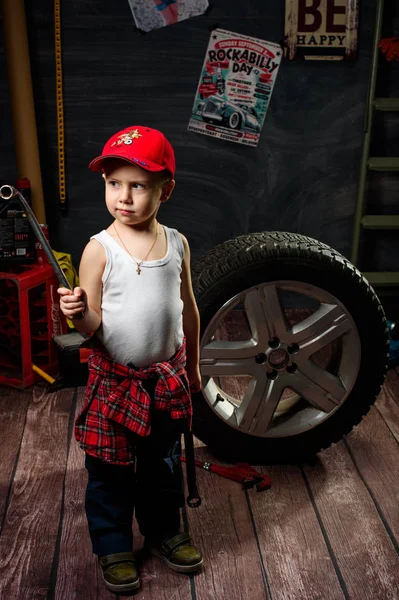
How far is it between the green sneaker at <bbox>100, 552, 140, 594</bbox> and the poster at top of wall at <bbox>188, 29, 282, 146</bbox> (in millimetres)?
2547

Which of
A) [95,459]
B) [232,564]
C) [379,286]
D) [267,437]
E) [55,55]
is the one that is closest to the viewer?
[95,459]

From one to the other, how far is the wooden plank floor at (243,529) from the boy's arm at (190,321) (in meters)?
0.55

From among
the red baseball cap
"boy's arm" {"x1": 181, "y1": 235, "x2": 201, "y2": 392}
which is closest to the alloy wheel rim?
"boy's arm" {"x1": 181, "y1": 235, "x2": 201, "y2": 392}

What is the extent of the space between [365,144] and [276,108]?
526 millimetres

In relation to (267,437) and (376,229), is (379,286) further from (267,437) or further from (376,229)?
(267,437)

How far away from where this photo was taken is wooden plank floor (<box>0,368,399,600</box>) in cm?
230

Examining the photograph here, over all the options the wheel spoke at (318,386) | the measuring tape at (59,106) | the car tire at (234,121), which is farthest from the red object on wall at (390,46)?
the wheel spoke at (318,386)

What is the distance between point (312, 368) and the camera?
2832mm

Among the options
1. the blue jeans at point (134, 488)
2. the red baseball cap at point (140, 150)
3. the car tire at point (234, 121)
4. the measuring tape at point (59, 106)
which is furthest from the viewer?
the car tire at point (234, 121)

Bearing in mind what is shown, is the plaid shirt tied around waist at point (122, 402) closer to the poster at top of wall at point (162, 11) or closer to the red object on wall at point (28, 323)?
the red object on wall at point (28, 323)

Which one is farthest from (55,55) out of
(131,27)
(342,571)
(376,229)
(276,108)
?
(342,571)

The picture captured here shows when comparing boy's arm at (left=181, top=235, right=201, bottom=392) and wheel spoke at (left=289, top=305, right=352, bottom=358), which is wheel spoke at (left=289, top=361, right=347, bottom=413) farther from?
boy's arm at (left=181, top=235, right=201, bottom=392)

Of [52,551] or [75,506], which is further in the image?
[75,506]

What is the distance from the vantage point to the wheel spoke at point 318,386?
282cm
